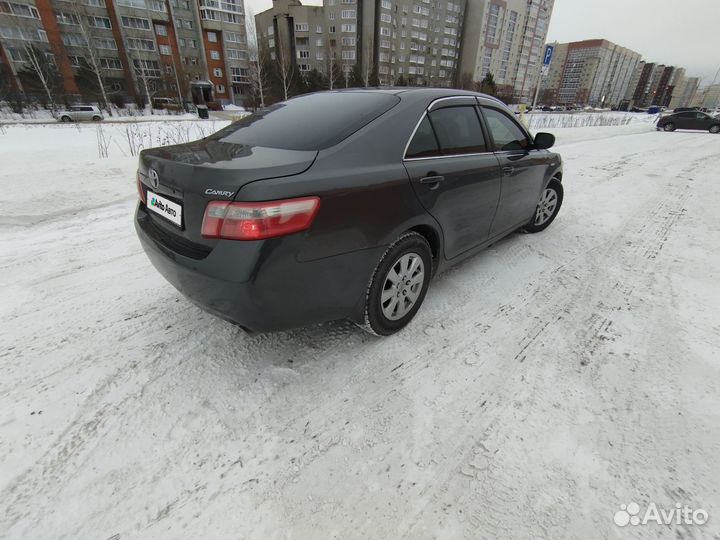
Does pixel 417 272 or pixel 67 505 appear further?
pixel 417 272

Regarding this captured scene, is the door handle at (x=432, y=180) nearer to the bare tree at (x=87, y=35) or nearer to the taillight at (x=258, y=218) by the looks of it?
the taillight at (x=258, y=218)

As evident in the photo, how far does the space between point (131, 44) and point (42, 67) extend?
1183cm

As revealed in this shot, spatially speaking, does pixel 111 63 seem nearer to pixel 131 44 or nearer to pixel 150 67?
pixel 131 44

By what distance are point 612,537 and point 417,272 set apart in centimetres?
160

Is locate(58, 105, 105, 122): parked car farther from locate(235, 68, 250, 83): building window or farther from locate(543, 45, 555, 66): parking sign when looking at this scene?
locate(543, 45, 555, 66): parking sign

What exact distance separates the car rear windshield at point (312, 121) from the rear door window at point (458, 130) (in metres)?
0.39

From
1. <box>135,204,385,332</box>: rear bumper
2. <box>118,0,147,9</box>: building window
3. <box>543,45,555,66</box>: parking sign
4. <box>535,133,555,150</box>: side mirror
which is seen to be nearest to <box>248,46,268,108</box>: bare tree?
<box>118,0,147,9</box>: building window

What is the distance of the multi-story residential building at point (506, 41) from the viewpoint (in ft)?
245

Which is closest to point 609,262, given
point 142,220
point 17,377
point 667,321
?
point 667,321

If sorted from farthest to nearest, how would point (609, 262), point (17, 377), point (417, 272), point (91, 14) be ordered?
point (91, 14), point (609, 262), point (417, 272), point (17, 377)

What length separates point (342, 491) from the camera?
1.51 meters

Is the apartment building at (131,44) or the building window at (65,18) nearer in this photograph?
the apartment building at (131,44)

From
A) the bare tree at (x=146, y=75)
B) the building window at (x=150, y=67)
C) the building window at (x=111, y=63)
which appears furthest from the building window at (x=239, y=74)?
the building window at (x=111, y=63)

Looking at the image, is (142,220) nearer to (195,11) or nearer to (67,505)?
(67,505)
